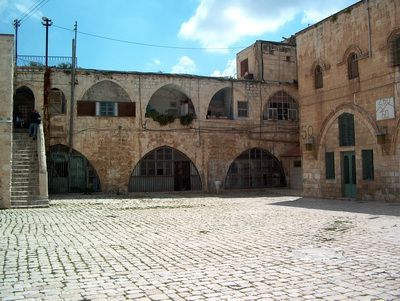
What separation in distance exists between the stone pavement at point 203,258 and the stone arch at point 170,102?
47.9 feet

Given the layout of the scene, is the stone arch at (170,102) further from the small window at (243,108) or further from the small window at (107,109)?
the small window at (243,108)

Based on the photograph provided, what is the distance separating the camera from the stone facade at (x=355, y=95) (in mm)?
16156

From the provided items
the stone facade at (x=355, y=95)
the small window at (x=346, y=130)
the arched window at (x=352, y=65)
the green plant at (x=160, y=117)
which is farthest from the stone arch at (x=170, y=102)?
the arched window at (x=352, y=65)

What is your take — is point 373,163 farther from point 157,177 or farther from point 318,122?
point 157,177

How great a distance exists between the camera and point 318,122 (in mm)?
20016

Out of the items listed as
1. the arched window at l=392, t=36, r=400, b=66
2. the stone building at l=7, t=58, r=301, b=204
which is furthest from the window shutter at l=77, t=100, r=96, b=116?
the arched window at l=392, t=36, r=400, b=66

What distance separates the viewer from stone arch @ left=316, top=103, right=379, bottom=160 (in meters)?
16.9

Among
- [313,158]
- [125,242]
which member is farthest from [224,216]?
[313,158]

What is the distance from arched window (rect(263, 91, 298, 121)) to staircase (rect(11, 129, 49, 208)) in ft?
48.3

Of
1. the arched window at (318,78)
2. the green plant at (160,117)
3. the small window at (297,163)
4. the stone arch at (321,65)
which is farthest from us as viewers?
the small window at (297,163)

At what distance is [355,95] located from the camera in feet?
58.5

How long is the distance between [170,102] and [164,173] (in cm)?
474

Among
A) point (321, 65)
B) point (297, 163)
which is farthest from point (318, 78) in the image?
point (297, 163)

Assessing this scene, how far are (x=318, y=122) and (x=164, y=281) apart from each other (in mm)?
16107
